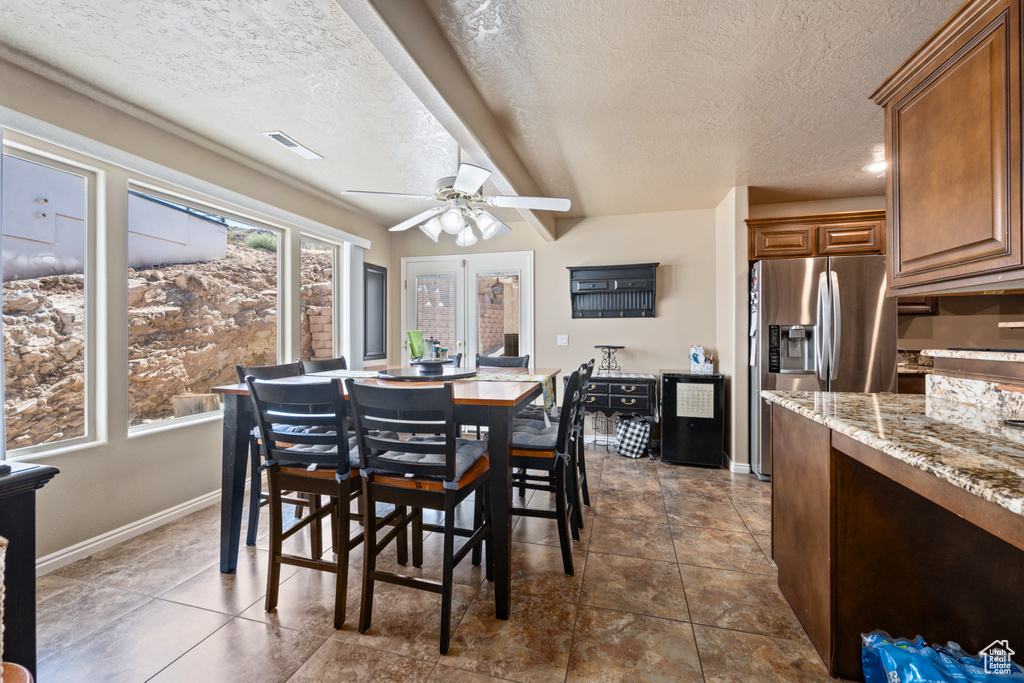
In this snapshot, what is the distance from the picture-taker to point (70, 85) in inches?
81.7

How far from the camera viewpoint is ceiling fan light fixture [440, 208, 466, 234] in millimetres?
2477

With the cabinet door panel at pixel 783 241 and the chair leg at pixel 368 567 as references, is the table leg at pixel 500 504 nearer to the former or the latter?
the chair leg at pixel 368 567

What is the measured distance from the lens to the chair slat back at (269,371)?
2.18 m

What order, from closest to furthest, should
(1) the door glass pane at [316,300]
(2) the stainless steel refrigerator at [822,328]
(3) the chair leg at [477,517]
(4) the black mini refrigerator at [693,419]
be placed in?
(3) the chair leg at [477,517] → (2) the stainless steel refrigerator at [822,328] → (4) the black mini refrigerator at [693,419] → (1) the door glass pane at [316,300]

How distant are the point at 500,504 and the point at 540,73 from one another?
2.02 m

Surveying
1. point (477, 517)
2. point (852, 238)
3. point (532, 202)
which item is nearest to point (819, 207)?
point (852, 238)

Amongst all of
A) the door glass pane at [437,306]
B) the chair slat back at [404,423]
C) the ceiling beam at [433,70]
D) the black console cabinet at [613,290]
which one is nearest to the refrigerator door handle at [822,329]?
the black console cabinet at [613,290]

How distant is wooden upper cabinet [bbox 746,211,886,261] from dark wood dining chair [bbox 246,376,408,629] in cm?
355

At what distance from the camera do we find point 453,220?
249 centimetres

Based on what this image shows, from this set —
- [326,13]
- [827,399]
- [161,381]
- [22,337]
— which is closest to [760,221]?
[827,399]

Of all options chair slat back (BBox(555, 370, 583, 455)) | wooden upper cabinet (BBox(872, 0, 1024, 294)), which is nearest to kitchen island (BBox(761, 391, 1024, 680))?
wooden upper cabinet (BBox(872, 0, 1024, 294))

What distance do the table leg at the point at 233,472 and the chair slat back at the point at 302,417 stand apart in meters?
0.36

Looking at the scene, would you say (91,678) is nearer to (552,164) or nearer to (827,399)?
(827,399)

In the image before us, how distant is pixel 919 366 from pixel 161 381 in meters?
5.84
